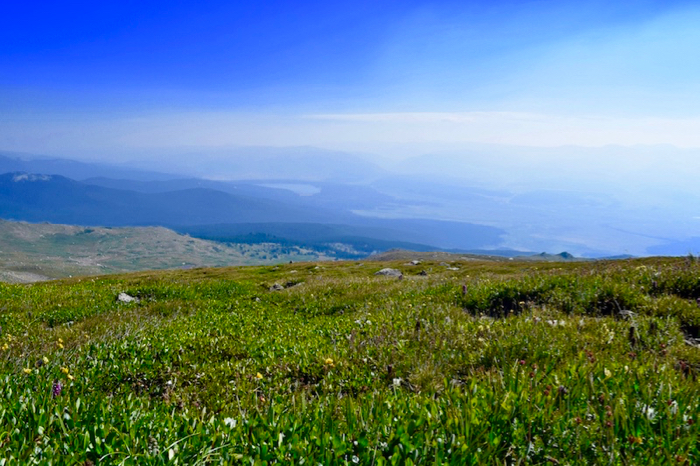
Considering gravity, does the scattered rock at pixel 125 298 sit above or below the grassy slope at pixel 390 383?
below

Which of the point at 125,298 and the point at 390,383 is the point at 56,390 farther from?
the point at 125,298

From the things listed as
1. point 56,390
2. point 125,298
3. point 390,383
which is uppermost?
point 56,390

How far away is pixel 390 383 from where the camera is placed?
A: 18.9ft

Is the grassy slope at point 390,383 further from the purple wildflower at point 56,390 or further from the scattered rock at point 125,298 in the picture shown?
the scattered rock at point 125,298

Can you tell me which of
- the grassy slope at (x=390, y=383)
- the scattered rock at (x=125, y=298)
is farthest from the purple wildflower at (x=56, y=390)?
the scattered rock at (x=125, y=298)

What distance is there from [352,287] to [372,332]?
29.8 feet

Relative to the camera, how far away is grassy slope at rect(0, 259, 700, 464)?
10.3ft

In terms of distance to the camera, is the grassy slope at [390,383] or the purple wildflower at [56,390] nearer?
the grassy slope at [390,383]

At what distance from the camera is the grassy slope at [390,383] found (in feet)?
10.3

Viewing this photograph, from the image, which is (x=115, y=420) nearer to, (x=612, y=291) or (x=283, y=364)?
(x=283, y=364)

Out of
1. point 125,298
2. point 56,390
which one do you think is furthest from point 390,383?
point 125,298

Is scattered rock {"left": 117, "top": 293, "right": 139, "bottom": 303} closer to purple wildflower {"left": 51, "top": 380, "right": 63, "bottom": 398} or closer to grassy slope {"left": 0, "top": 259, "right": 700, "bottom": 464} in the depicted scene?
grassy slope {"left": 0, "top": 259, "right": 700, "bottom": 464}

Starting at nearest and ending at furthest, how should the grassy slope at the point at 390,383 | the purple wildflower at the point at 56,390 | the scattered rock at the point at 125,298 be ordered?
the grassy slope at the point at 390,383 < the purple wildflower at the point at 56,390 < the scattered rock at the point at 125,298

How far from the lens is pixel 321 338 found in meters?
8.27
